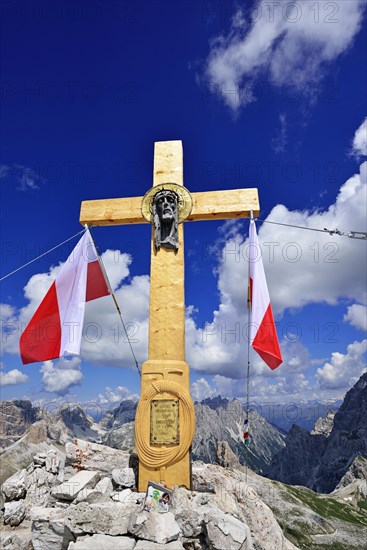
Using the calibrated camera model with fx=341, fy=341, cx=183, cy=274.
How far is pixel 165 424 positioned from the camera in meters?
9.87

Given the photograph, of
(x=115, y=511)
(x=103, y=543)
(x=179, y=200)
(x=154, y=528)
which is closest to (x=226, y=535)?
(x=154, y=528)

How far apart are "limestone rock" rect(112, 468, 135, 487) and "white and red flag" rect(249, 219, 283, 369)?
498 centimetres

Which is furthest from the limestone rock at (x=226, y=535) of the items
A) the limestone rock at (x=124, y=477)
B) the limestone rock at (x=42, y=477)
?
the limestone rock at (x=42, y=477)

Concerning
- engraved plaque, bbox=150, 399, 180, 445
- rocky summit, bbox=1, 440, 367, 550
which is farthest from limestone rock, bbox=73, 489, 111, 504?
engraved plaque, bbox=150, 399, 180, 445

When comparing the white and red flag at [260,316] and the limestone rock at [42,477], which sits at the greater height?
the white and red flag at [260,316]

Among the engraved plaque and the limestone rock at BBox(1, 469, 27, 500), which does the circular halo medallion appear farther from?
the limestone rock at BBox(1, 469, 27, 500)

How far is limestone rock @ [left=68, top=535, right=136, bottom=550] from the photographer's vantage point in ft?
19.0

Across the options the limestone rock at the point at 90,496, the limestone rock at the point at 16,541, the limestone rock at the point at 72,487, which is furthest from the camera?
the limestone rock at the point at 72,487

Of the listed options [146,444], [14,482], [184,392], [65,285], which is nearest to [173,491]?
[146,444]

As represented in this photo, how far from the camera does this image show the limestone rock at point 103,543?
581cm

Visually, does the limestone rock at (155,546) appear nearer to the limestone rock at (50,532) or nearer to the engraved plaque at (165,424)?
the limestone rock at (50,532)

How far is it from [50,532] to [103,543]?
5.15 ft

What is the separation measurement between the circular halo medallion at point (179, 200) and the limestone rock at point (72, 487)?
26.9 feet

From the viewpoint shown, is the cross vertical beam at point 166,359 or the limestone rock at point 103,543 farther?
the cross vertical beam at point 166,359
